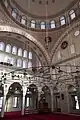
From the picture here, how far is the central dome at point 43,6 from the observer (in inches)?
520

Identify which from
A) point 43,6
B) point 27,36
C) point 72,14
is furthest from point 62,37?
point 43,6

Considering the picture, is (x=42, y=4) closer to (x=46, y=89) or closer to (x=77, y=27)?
(x=77, y=27)

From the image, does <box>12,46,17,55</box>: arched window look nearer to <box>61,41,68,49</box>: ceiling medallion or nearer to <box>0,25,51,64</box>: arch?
<box>0,25,51,64</box>: arch

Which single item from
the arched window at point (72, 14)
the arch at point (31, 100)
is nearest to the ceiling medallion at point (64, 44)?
the arched window at point (72, 14)

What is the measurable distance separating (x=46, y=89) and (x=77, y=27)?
7799 mm

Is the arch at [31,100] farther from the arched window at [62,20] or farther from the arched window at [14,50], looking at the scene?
the arched window at [62,20]

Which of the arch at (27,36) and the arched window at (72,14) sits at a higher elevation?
the arched window at (72,14)

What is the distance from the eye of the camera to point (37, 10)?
563 inches

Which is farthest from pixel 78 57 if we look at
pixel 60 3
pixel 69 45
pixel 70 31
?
pixel 60 3

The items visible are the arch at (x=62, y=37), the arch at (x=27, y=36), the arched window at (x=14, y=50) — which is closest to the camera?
the arch at (x=27, y=36)

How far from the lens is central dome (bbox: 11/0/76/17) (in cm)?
1321

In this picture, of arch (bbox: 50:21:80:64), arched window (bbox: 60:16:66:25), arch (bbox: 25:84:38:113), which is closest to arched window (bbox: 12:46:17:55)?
arch (bbox: 50:21:80:64)

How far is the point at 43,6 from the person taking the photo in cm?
1374

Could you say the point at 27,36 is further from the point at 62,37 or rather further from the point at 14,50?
the point at 62,37
